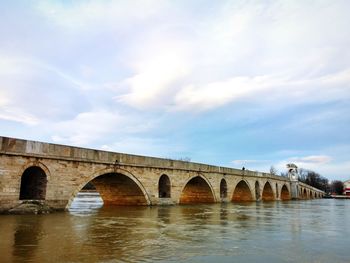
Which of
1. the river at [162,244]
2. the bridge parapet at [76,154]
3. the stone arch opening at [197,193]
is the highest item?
the bridge parapet at [76,154]

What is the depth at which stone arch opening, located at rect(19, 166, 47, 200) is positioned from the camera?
13797mm

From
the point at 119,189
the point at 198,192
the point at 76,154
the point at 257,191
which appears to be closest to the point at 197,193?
the point at 198,192

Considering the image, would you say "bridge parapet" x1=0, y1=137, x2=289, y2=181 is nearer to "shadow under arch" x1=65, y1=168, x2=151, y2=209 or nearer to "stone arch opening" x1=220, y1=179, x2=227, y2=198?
"shadow under arch" x1=65, y1=168, x2=151, y2=209

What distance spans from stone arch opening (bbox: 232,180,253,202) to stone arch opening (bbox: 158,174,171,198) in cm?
1414

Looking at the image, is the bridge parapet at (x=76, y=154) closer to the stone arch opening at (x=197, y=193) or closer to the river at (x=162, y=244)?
the stone arch opening at (x=197, y=193)

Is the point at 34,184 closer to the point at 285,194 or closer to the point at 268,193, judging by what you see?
the point at 268,193

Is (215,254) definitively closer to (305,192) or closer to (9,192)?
(9,192)

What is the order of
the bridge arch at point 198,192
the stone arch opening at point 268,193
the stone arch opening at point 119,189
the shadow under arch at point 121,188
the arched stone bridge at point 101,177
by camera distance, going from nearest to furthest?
the arched stone bridge at point 101,177
the shadow under arch at point 121,188
the stone arch opening at point 119,189
the bridge arch at point 198,192
the stone arch opening at point 268,193

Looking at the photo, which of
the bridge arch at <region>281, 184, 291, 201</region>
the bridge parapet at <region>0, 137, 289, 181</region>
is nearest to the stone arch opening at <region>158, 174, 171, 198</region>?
the bridge parapet at <region>0, 137, 289, 181</region>

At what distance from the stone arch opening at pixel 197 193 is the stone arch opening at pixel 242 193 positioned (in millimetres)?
7582

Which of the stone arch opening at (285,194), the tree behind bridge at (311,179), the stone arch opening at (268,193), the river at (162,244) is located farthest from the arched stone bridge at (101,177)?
the tree behind bridge at (311,179)

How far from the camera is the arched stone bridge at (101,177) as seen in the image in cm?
1272

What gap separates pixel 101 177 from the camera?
18.7m

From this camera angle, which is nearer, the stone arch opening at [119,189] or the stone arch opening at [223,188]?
the stone arch opening at [119,189]
